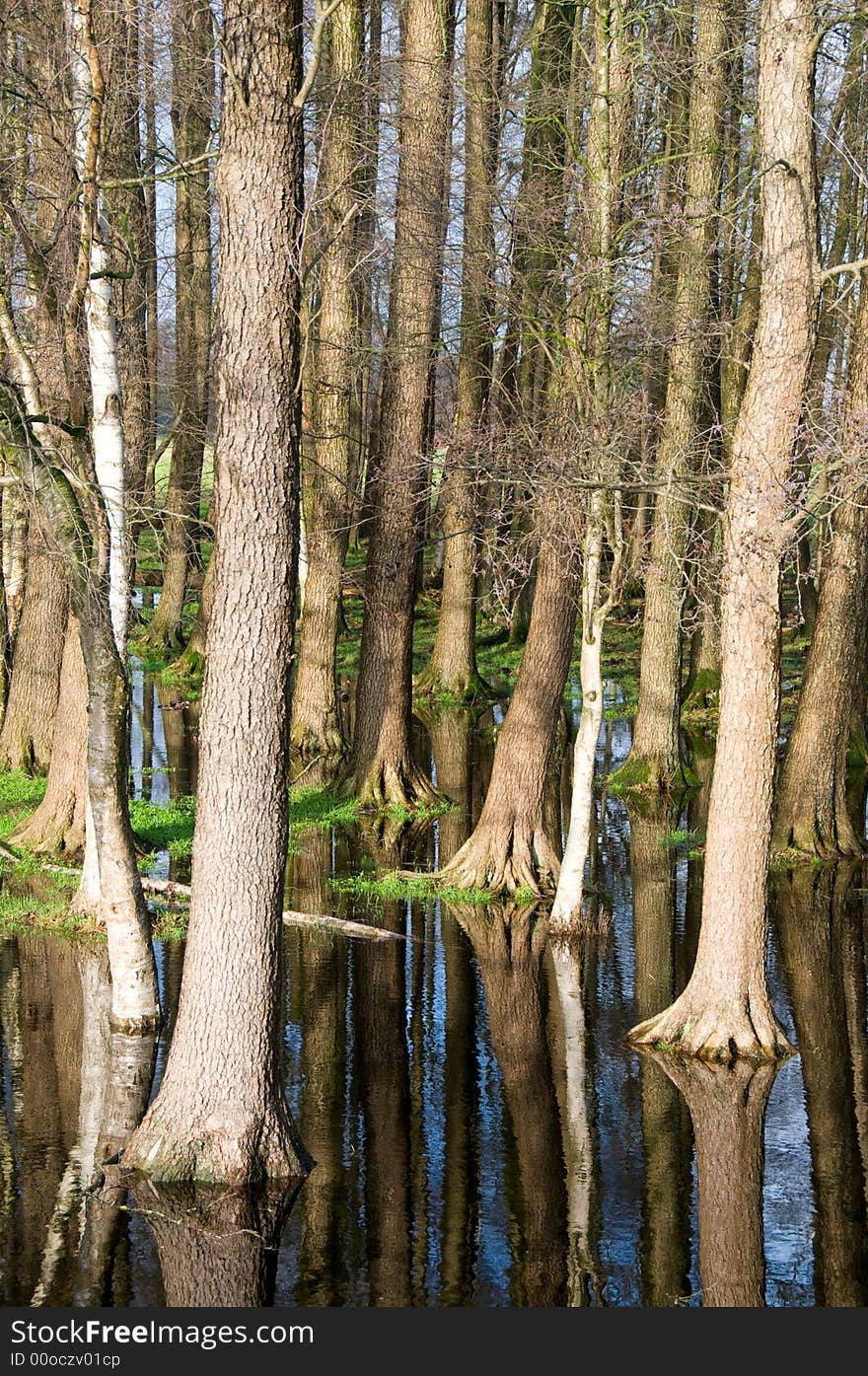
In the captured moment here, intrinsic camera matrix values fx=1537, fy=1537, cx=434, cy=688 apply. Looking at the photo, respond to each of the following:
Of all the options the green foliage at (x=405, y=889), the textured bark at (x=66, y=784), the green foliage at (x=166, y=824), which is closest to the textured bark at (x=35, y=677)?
the green foliage at (x=166, y=824)

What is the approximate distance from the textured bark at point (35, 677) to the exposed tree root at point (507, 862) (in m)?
6.85

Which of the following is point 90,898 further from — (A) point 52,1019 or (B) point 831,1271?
(B) point 831,1271

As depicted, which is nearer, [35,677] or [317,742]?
[35,677]

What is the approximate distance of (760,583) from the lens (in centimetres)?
1020

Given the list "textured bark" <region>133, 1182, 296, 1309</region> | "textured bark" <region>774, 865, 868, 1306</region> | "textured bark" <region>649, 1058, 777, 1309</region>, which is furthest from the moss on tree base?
"textured bark" <region>133, 1182, 296, 1309</region>

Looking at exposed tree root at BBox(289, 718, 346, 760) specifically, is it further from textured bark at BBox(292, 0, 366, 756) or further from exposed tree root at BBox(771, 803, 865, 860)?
exposed tree root at BBox(771, 803, 865, 860)

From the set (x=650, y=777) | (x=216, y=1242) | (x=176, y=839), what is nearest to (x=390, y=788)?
(x=176, y=839)

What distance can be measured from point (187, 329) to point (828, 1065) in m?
25.0

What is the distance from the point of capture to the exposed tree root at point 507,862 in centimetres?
1498

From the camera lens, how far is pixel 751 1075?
32.8ft

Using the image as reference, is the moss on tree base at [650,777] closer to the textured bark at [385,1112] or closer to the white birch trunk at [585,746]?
the white birch trunk at [585,746]

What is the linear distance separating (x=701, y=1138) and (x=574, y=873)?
4714 mm

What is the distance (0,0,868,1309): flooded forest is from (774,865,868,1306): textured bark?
4cm

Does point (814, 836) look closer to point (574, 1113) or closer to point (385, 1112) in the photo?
point (574, 1113)
